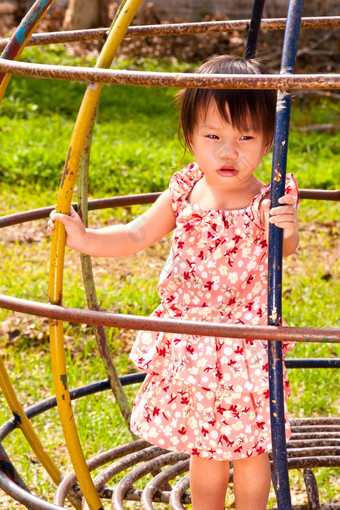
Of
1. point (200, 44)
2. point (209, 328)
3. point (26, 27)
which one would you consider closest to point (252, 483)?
point (209, 328)

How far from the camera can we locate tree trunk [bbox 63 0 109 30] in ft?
37.9

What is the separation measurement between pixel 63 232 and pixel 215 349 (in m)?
0.42

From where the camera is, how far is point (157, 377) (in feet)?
6.64

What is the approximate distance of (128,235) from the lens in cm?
206

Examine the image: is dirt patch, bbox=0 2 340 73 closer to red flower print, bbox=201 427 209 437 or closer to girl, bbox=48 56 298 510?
girl, bbox=48 56 298 510

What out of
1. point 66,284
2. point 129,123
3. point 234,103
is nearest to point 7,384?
point 234,103

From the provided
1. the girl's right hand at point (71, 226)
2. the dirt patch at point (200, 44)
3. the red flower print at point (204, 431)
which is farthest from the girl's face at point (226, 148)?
the dirt patch at point (200, 44)

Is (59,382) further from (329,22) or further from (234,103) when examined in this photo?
(329,22)

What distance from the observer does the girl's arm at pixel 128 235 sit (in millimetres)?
1958

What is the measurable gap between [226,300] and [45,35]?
0.99 metres

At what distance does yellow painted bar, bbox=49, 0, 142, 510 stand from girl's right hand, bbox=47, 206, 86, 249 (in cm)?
1

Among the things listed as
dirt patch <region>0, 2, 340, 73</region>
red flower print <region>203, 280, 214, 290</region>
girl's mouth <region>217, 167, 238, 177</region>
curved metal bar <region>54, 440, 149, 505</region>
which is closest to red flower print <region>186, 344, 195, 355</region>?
red flower print <region>203, 280, 214, 290</region>

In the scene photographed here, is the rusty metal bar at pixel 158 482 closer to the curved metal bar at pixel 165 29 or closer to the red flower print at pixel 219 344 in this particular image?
the red flower print at pixel 219 344

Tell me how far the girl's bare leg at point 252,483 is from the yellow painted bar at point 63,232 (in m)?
0.36
